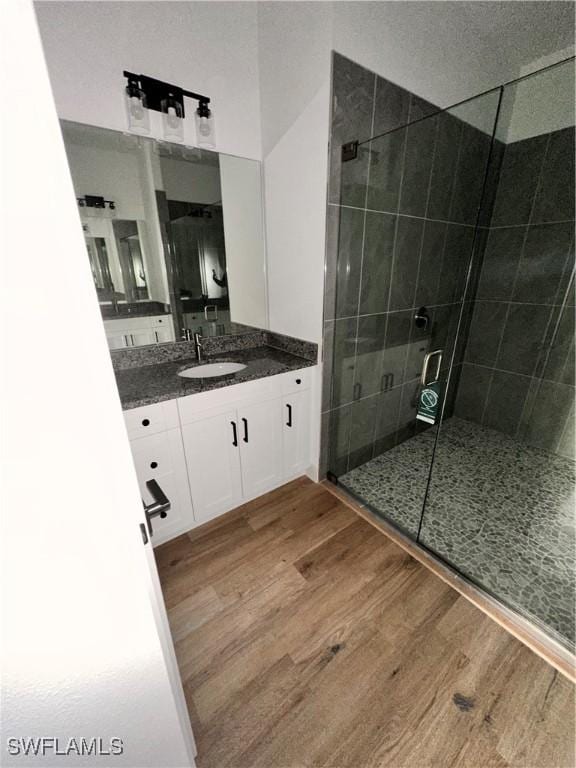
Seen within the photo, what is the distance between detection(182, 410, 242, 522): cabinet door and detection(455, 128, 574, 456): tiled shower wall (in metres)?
2.35

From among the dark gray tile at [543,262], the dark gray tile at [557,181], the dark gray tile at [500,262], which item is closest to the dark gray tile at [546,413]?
the dark gray tile at [543,262]

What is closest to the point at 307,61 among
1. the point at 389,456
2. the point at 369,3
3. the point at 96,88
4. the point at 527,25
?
the point at 369,3

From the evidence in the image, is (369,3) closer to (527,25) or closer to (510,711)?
(527,25)

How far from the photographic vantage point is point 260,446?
5.98 feet

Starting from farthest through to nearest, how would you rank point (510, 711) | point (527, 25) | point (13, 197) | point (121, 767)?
1. point (527, 25)
2. point (510, 711)
3. point (121, 767)
4. point (13, 197)

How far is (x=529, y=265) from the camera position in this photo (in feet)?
7.52

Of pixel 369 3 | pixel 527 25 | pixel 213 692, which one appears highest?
pixel 527 25

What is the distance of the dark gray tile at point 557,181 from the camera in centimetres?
197

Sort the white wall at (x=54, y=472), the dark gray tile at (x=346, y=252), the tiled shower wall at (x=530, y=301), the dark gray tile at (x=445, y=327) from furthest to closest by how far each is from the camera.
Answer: the dark gray tile at (x=445, y=327), the tiled shower wall at (x=530, y=301), the dark gray tile at (x=346, y=252), the white wall at (x=54, y=472)

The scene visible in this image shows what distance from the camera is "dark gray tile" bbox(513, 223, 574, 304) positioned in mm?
2131

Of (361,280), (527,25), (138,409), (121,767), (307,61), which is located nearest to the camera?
(121,767)

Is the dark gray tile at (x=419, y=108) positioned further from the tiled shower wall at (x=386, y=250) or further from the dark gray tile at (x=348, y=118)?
the dark gray tile at (x=348, y=118)

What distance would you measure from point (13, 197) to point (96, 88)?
1.72 meters

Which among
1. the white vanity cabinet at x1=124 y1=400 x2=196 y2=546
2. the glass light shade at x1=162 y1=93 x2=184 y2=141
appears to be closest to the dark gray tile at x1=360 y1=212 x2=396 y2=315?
the glass light shade at x1=162 y1=93 x2=184 y2=141
